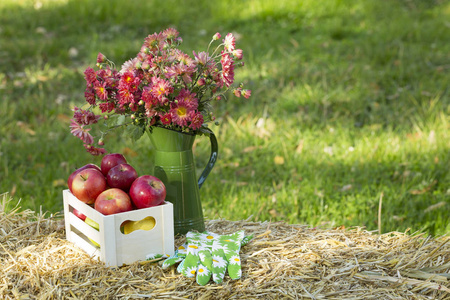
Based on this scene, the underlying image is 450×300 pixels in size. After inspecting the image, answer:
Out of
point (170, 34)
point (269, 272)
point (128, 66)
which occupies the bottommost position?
point (269, 272)

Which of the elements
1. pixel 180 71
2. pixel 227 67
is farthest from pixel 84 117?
pixel 227 67

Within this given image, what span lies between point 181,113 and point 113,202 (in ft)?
1.43

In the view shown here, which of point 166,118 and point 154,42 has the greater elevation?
point 154,42

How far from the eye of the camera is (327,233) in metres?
2.48

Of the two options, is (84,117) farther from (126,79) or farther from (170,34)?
(170,34)

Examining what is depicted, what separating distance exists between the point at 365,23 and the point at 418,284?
557 cm

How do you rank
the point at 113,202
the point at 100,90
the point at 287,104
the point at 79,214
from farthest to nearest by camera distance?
the point at 287,104 < the point at 79,214 < the point at 100,90 < the point at 113,202

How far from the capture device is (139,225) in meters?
2.15

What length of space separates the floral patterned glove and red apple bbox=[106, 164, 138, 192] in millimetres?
339

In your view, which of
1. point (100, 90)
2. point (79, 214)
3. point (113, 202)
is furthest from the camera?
point (79, 214)

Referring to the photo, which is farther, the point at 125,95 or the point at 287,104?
the point at 287,104

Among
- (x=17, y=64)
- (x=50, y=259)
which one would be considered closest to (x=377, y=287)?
(x=50, y=259)

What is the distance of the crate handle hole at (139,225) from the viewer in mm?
2141

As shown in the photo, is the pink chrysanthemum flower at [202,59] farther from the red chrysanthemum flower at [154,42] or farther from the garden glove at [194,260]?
the garden glove at [194,260]
